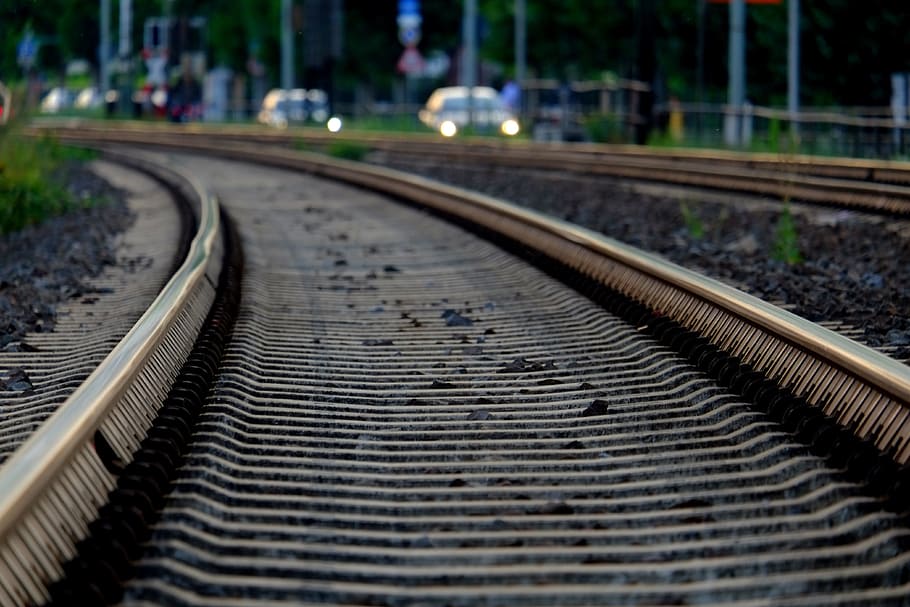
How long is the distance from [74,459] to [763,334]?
2.93 meters

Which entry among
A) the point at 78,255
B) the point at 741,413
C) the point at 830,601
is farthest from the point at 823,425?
the point at 78,255

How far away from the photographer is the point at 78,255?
40.5ft

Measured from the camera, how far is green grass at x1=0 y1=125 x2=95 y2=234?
49.8 ft

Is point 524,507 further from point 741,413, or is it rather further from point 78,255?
point 78,255

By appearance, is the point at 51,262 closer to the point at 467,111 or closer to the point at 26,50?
the point at 26,50

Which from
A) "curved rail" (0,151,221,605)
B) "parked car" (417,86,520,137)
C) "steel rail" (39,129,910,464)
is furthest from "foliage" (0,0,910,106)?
"curved rail" (0,151,221,605)

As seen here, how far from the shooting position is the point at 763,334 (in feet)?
20.4

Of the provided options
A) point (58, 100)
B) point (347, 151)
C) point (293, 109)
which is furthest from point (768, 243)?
point (58, 100)

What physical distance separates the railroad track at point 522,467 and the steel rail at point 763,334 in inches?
0.6

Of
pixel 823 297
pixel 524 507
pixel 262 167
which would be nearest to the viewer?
pixel 524 507

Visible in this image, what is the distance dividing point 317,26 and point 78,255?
42065 millimetres

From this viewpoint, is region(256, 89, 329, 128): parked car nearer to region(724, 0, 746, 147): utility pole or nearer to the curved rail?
region(724, 0, 746, 147): utility pole

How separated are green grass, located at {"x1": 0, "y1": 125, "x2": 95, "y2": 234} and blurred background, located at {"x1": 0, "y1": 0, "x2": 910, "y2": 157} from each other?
53 centimetres

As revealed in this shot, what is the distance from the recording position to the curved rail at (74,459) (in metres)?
3.58
